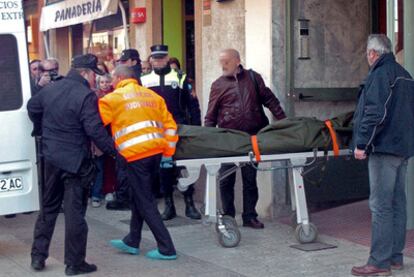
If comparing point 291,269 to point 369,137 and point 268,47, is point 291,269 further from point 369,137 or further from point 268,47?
point 268,47

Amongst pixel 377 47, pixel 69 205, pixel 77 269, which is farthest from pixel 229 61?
pixel 77 269

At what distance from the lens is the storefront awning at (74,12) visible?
1313 cm

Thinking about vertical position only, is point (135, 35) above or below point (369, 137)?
above

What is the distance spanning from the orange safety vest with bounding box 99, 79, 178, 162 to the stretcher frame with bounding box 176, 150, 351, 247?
0.31 meters

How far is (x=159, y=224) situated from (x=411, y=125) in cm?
239

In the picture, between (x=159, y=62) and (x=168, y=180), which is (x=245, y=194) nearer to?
(x=168, y=180)

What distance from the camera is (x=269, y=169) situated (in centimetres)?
820

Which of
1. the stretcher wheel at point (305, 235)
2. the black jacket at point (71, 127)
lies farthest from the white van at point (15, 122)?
the stretcher wheel at point (305, 235)

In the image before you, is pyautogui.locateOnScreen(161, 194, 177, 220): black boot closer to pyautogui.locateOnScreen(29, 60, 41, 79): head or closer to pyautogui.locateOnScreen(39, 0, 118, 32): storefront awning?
pyautogui.locateOnScreen(29, 60, 41, 79): head

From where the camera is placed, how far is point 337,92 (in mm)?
10195

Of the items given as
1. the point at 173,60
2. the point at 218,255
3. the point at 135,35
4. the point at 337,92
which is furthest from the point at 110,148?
the point at 135,35

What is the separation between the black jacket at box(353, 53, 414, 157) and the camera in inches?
271

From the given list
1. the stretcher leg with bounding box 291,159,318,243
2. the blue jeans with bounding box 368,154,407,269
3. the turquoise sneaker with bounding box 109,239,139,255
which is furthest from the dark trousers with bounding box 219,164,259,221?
the blue jeans with bounding box 368,154,407,269

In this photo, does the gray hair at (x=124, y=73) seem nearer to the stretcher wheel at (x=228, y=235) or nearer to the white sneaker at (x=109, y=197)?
the stretcher wheel at (x=228, y=235)
